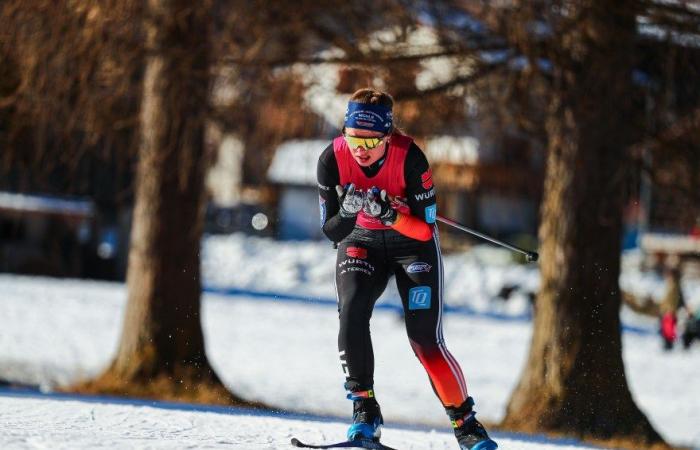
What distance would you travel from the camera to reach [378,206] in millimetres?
5945

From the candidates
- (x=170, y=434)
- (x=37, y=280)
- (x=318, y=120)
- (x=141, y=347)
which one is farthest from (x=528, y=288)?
(x=170, y=434)

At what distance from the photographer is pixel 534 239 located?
4050 cm

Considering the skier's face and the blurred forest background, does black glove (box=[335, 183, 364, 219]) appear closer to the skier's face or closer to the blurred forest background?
the skier's face

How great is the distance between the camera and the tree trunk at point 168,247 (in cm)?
1234

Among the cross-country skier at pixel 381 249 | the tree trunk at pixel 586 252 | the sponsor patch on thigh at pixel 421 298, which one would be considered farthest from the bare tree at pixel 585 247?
the sponsor patch on thigh at pixel 421 298

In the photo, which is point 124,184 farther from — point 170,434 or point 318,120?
point 170,434

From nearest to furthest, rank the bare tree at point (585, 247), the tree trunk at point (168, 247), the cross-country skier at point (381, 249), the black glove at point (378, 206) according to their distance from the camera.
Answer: the black glove at point (378, 206)
the cross-country skier at point (381, 249)
the bare tree at point (585, 247)
the tree trunk at point (168, 247)

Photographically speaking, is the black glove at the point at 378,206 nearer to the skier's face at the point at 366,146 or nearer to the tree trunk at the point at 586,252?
the skier's face at the point at 366,146

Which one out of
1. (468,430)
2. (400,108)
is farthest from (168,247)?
(468,430)

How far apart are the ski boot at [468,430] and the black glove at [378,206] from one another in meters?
1.14

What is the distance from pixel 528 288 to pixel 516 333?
7.08 meters

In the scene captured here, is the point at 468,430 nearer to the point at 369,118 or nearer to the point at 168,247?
the point at 369,118

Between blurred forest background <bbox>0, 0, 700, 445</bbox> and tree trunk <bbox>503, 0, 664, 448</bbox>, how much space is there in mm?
19

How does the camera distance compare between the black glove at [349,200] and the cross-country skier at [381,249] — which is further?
the cross-country skier at [381,249]
